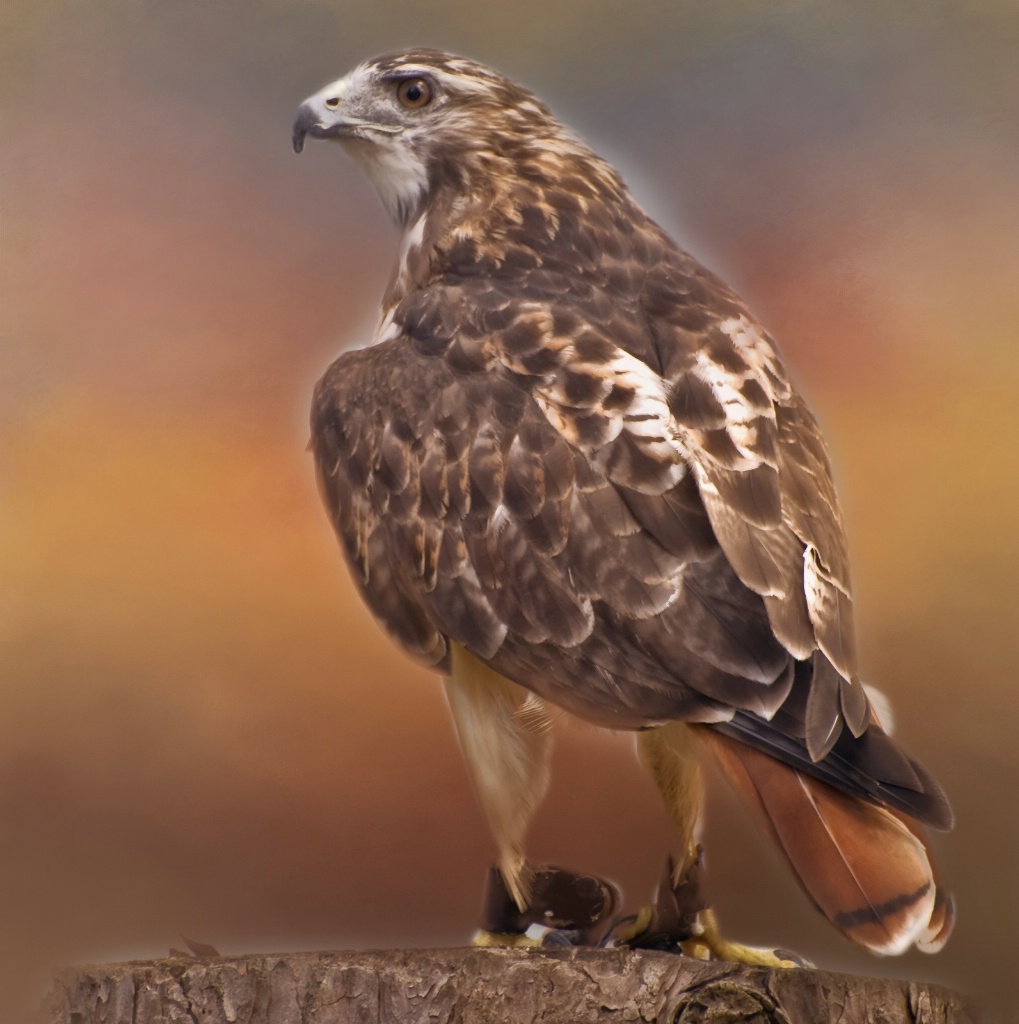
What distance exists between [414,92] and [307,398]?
0.74 m

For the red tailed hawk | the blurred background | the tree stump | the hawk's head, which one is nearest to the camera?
the tree stump

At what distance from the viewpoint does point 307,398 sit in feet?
9.04

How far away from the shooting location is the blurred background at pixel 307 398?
8.86ft

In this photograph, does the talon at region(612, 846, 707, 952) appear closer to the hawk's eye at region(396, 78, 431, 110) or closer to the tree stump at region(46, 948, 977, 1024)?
the tree stump at region(46, 948, 977, 1024)

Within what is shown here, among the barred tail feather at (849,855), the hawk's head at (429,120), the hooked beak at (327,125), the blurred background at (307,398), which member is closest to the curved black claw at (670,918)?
the barred tail feather at (849,855)

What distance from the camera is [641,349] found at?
194cm

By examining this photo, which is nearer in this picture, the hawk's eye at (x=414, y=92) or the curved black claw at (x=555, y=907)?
the curved black claw at (x=555, y=907)

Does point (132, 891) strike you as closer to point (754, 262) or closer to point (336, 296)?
point (336, 296)

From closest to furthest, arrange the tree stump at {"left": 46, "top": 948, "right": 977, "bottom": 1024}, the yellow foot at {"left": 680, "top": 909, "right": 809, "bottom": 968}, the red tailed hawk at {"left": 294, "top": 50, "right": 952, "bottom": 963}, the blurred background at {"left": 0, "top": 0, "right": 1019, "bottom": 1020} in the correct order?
the tree stump at {"left": 46, "top": 948, "right": 977, "bottom": 1024} < the red tailed hawk at {"left": 294, "top": 50, "right": 952, "bottom": 963} < the yellow foot at {"left": 680, "top": 909, "right": 809, "bottom": 968} < the blurred background at {"left": 0, "top": 0, "right": 1019, "bottom": 1020}

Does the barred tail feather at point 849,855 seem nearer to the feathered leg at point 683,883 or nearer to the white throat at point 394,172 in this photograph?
the feathered leg at point 683,883

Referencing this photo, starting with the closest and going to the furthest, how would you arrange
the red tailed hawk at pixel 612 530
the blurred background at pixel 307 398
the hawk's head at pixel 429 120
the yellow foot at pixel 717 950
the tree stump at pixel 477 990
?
the tree stump at pixel 477 990
the red tailed hawk at pixel 612 530
the yellow foot at pixel 717 950
the hawk's head at pixel 429 120
the blurred background at pixel 307 398

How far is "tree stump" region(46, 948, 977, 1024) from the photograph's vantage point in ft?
4.96

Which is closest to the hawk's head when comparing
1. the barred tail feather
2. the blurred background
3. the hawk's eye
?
the hawk's eye

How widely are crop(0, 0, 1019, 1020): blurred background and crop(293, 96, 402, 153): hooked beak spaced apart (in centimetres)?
53
